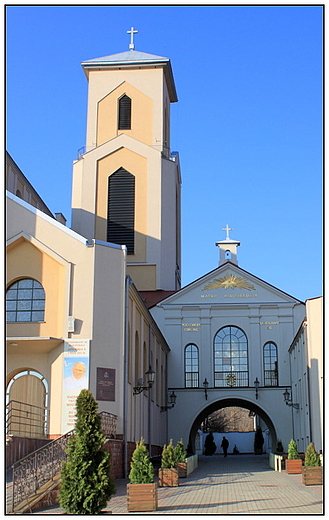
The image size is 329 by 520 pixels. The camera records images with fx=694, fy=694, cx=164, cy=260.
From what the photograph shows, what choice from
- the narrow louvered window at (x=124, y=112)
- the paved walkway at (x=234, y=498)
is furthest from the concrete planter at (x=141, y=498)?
the narrow louvered window at (x=124, y=112)

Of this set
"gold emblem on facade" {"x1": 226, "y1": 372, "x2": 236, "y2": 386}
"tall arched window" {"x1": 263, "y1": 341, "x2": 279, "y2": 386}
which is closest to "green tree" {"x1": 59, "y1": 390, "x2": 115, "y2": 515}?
"gold emblem on facade" {"x1": 226, "y1": 372, "x2": 236, "y2": 386}

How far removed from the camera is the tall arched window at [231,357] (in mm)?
40062

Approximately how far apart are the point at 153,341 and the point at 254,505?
18240mm

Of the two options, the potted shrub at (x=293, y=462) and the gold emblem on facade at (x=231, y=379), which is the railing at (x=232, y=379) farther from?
the potted shrub at (x=293, y=462)

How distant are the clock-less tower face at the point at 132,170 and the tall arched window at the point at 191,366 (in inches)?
165

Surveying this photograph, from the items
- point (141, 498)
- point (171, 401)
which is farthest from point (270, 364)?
point (141, 498)

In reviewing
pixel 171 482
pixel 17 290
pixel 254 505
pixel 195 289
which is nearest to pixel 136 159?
pixel 195 289

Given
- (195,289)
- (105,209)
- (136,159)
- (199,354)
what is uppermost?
(136,159)

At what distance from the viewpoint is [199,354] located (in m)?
40.4

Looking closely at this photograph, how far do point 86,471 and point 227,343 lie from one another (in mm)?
27244

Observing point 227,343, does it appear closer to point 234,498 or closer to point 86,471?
point 234,498

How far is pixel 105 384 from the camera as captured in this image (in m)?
22.8

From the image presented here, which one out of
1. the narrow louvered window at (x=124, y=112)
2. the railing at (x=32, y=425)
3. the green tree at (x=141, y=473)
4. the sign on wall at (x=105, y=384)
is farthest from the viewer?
the narrow louvered window at (x=124, y=112)

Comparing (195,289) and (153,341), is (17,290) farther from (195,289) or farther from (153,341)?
(195,289)
